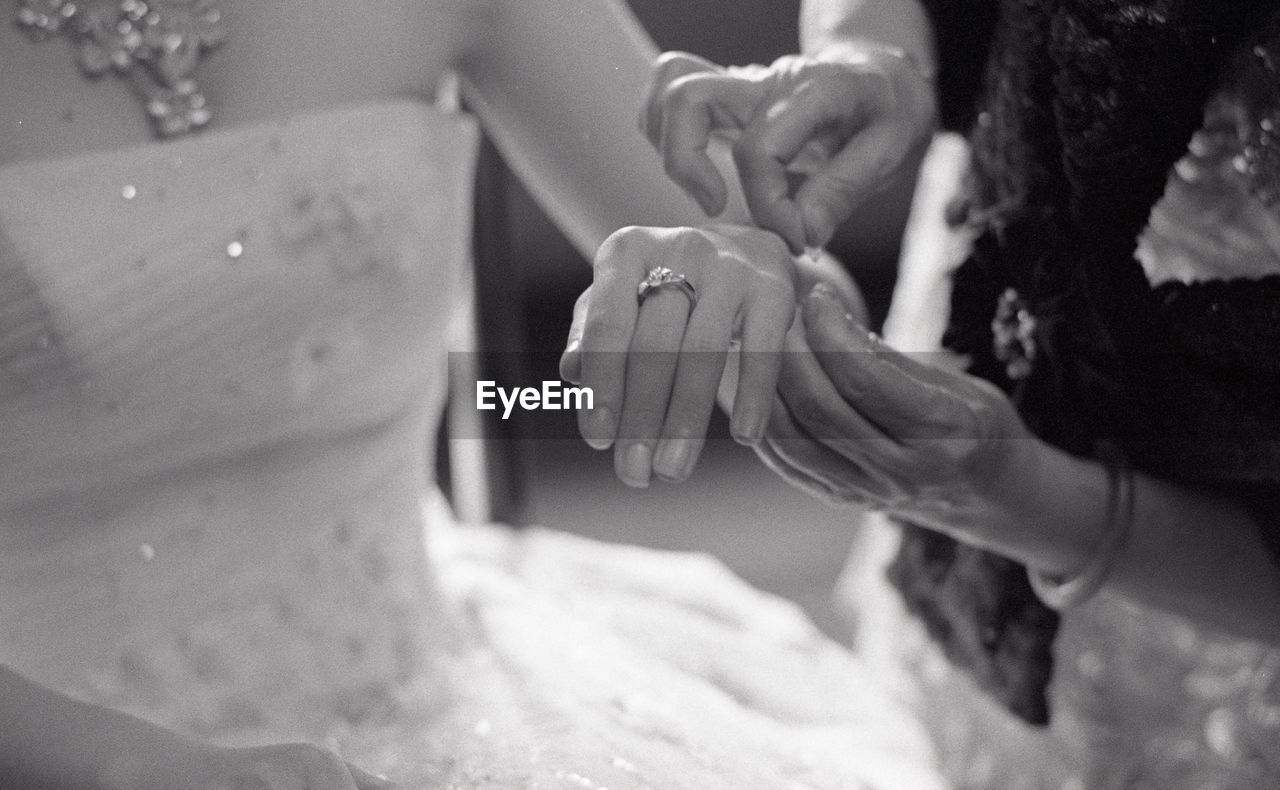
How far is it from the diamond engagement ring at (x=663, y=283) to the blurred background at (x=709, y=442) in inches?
2.1

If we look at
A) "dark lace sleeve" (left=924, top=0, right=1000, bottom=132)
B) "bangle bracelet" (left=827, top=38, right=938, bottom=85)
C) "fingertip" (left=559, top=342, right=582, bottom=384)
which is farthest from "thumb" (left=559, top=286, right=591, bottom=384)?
"dark lace sleeve" (left=924, top=0, right=1000, bottom=132)

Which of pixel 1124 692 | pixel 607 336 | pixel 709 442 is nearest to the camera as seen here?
pixel 607 336

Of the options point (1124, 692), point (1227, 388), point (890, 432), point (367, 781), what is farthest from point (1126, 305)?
point (367, 781)

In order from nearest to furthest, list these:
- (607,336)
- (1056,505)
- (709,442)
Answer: (607,336)
(709,442)
(1056,505)

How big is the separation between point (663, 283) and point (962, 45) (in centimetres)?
33

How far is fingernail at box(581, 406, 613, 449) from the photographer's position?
0.45 meters

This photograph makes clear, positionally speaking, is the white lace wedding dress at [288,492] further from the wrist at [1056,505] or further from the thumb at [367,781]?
the wrist at [1056,505]

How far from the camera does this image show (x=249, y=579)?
2.12 ft

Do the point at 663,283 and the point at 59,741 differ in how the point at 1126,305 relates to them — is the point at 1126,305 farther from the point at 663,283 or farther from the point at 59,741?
the point at 59,741

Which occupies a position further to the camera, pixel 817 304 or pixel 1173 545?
pixel 1173 545

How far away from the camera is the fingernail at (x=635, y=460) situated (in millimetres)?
449

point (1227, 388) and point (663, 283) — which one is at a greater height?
point (663, 283)

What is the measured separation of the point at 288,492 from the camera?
0.68 metres

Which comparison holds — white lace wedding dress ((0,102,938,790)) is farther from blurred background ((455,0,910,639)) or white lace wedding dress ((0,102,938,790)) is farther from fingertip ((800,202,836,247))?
fingertip ((800,202,836,247))
